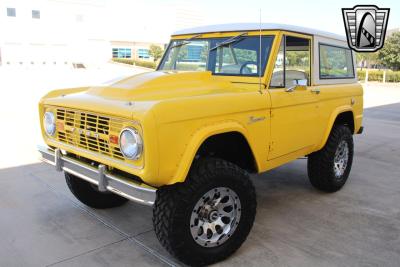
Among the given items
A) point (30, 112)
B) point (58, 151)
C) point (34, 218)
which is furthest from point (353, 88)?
point (30, 112)

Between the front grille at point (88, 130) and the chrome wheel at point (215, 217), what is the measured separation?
0.77m

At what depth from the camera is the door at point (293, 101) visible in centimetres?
371

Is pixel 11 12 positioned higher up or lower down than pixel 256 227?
higher up

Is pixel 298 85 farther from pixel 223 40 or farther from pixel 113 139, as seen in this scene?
pixel 113 139

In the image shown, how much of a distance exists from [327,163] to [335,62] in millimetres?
1289

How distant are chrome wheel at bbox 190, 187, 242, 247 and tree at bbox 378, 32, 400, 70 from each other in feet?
118

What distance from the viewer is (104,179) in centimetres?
303

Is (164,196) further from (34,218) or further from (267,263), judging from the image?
(34,218)

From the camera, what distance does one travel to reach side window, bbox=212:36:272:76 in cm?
385

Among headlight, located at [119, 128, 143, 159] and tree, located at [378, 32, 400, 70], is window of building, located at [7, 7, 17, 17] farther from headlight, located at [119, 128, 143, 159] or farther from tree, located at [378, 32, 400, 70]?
headlight, located at [119, 128, 143, 159]

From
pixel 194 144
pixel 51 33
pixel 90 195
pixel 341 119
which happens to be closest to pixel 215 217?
pixel 194 144

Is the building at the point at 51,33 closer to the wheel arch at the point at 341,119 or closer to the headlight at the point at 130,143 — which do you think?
the wheel arch at the point at 341,119

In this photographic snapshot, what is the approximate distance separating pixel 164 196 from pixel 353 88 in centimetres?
328

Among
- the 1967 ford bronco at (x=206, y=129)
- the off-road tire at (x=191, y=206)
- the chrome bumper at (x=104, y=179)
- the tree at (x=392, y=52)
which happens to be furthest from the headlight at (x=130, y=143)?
the tree at (x=392, y=52)
